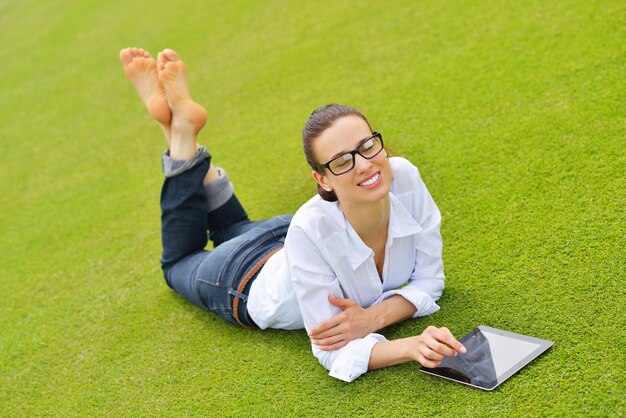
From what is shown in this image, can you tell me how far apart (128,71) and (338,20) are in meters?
2.57

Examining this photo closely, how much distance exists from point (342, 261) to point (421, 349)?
42cm

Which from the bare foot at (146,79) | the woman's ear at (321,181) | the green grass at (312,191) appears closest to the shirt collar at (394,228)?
the woman's ear at (321,181)

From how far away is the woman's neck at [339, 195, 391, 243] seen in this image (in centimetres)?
257

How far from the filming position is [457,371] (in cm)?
240

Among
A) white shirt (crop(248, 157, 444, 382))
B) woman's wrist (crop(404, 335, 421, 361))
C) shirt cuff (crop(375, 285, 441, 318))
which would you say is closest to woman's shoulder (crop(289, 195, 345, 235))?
white shirt (crop(248, 157, 444, 382))

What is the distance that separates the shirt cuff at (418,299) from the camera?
2656 millimetres

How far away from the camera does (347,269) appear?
8.56ft

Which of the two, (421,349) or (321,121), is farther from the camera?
(321,121)

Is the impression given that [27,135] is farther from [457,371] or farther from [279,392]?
[457,371]

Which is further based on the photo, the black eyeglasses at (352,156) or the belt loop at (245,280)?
the belt loop at (245,280)

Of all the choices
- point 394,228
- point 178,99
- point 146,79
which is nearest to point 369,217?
point 394,228

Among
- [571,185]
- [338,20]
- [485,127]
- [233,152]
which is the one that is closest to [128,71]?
[233,152]

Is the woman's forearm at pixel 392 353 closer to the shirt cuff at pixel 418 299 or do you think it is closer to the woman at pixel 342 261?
the woman at pixel 342 261

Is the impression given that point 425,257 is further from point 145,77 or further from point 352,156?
point 145,77
